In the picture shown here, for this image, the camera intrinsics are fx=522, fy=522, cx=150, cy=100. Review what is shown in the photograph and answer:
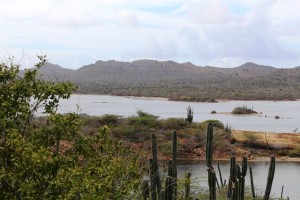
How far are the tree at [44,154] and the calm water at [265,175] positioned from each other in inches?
754

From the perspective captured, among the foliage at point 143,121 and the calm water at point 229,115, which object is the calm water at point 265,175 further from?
the foliage at point 143,121

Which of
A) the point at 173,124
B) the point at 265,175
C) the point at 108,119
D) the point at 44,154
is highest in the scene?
the point at 44,154

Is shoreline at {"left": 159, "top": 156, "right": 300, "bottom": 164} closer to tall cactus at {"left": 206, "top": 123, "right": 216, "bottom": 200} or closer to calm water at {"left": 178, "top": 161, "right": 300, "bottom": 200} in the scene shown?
calm water at {"left": 178, "top": 161, "right": 300, "bottom": 200}

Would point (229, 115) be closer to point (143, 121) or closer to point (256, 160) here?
point (143, 121)

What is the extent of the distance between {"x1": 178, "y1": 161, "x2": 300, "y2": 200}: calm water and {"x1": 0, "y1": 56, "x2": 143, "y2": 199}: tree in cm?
1915

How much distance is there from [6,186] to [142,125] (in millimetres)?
46788

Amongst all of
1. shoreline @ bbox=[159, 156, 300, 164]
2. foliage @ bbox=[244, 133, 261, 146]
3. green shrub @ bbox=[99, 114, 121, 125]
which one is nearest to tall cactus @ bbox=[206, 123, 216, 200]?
shoreline @ bbox=[159, 156, 300, 164]

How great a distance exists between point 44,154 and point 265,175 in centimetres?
3267

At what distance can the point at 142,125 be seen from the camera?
55.8 meters

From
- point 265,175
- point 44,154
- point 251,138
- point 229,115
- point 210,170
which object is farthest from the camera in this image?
point 229,115

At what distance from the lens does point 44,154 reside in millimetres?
8375

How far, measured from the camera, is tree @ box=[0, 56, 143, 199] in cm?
848

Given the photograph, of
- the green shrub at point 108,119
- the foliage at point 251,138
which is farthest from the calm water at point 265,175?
the green shrub at point 108,119

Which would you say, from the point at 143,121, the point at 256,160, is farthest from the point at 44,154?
the point at 143,121
